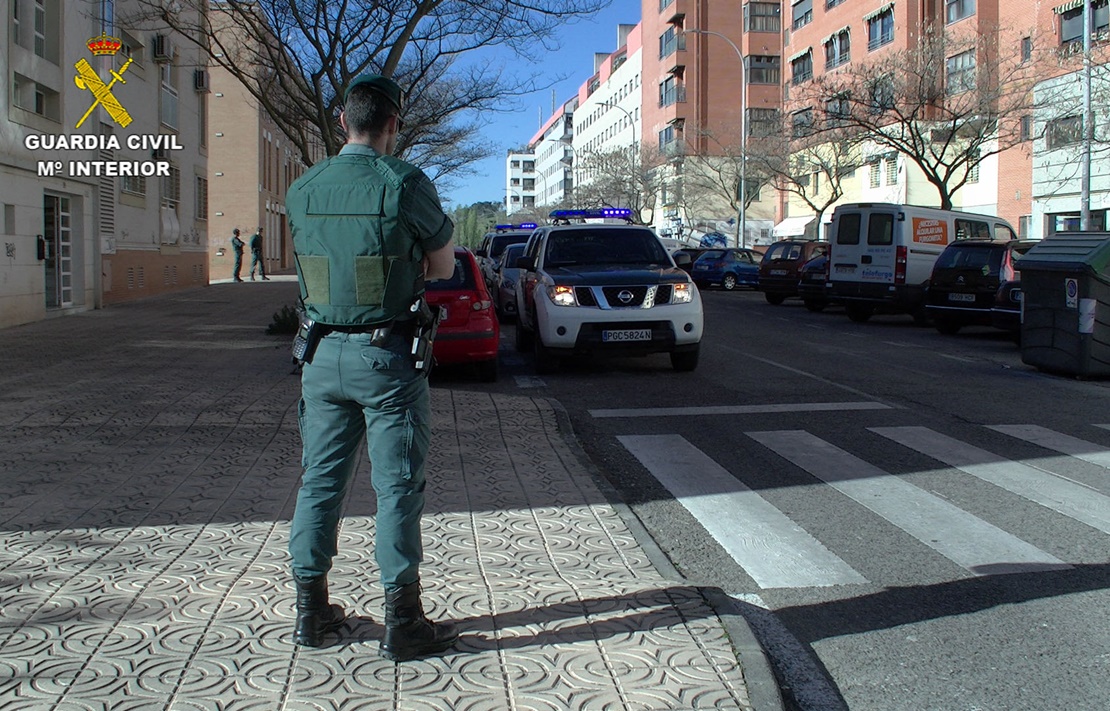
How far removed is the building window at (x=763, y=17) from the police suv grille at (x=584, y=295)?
59.6m

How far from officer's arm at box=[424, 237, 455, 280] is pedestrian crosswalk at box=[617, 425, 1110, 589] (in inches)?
86.9

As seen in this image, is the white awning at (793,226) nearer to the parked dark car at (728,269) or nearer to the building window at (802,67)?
the building window at (802,67)

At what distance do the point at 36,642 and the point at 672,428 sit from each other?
Result: 19.6ft

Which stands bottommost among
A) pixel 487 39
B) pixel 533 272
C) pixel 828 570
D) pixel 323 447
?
pixel 828 570

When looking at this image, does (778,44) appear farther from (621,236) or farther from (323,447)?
(323,447)

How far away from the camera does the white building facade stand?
18.4 meters

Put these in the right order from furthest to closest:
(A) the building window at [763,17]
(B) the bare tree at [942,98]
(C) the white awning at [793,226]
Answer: (A) the building window at [763,17], (C) the white awning at [793,226], (B) the bare tree at [942,98]

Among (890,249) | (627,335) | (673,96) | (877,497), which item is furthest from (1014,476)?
(673,96)

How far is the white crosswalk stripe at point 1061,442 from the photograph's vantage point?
777 cm

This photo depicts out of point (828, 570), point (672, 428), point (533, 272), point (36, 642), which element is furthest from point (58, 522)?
point (533, 272)

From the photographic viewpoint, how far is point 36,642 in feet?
12.3

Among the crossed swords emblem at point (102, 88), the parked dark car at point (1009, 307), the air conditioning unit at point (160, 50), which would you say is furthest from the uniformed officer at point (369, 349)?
the air conditioning unit at point (160, 50)

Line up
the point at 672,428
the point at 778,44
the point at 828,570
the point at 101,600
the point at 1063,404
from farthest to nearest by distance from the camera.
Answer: the point at 778,44 < the point at 1063,404 < the point at 672,428 < the point at 828,570 < the point at 101,600

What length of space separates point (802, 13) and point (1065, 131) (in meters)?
28.4
